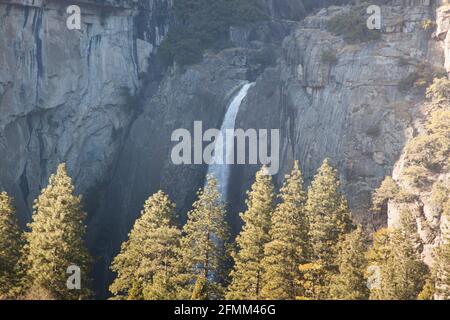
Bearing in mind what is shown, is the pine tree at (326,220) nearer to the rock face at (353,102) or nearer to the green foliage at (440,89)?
the rock face at (353,102)

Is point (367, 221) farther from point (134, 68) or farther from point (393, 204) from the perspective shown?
point (134, 68)

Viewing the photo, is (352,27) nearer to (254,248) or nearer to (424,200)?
(424,200)

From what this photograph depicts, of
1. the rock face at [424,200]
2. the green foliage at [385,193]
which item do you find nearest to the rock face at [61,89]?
the green foliage at [385,193]

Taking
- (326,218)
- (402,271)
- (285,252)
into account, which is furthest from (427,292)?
(285,252)

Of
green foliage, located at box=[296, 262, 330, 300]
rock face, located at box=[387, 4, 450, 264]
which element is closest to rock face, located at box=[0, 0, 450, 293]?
rock face, located at box=[387, 4, 450, 264]

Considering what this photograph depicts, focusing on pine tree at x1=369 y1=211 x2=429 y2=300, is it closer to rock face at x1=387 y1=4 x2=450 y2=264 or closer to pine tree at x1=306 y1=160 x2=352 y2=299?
rock face at x1=387 y1=4 x2=450 y2=264

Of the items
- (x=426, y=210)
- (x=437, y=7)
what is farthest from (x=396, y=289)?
(x=437, y=7)

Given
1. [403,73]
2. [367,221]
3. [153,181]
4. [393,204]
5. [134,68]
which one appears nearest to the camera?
[393,204]
